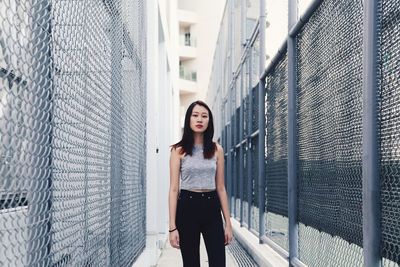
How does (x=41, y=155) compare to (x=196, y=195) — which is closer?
(x=41, y=155)

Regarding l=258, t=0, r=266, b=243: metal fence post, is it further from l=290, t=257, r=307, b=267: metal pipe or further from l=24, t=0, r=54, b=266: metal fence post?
l=24, t=0, r=54, b=266: metal fence post

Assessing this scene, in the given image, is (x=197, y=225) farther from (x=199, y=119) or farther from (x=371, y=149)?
(x=371, y=149)

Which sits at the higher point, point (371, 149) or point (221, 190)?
point (371, 149)

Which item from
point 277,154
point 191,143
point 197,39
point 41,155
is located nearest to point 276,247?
point 277,154

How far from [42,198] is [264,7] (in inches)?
165

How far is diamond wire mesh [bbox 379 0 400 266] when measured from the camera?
192 cm

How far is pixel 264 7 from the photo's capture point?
5402 millimetres

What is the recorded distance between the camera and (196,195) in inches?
128

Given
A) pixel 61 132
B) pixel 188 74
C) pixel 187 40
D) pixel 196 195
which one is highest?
pixel 187 40

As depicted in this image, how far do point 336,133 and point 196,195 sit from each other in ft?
3.09

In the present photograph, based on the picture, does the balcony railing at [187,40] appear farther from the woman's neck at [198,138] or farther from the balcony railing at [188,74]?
the woman's neck at [198,138]

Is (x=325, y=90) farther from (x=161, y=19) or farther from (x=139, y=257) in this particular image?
(x=161, y=19)

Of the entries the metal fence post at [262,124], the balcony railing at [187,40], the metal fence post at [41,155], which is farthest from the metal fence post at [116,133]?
the balcony railing at [187,40]

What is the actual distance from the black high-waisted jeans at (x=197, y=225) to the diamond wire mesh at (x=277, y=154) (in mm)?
1092
